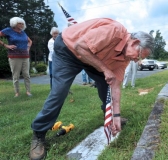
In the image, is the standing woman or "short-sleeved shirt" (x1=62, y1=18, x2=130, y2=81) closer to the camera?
"short-sleeved shirt" (x1=62, y1=18, x2=130, y2=81)

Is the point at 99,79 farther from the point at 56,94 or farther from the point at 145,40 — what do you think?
the point at 145,40

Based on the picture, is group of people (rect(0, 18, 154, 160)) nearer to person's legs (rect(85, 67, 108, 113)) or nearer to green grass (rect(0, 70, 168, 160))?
person's legs (rect(85, 67, 108, 113))

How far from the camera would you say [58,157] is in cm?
205

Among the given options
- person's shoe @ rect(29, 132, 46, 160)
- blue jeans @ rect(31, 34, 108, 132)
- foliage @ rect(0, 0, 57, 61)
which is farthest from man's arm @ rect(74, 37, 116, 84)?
foliage @ rect(0, 0, 57, 61)

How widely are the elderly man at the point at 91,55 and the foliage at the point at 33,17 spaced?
33063 millimetres

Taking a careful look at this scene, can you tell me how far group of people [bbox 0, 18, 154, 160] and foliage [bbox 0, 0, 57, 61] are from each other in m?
33.1

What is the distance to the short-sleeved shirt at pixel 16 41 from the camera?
4.62m

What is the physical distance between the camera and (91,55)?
1.91 m

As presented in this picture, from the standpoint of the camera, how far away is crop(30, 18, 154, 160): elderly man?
185 cm

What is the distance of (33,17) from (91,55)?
131 ft

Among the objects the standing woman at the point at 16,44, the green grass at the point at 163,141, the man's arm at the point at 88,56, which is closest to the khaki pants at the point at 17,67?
the standing woman at the point at 16,44

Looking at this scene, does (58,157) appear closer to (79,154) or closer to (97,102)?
(79,154)

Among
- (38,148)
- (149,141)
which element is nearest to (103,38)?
(149,141)

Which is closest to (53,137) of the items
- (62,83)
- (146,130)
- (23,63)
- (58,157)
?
(58,157)
